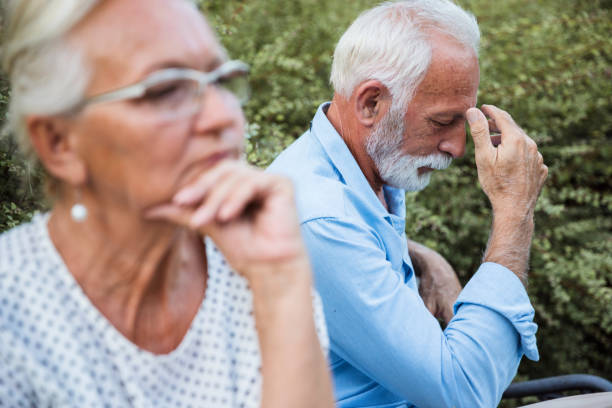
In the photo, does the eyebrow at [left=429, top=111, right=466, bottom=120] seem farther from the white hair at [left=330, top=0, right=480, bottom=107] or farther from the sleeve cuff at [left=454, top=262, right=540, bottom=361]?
the sleeve cuff at [left=454, top=262, right=540, bottom=361]

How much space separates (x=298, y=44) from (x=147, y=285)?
3.00 meters

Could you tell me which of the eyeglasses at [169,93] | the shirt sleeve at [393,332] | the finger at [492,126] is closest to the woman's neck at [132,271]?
the eyeglasses at [169,93]

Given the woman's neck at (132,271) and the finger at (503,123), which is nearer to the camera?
the woman's neck at (132,271)

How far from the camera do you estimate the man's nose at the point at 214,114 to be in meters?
1.37

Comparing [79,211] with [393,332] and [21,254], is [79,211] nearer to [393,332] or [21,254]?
[21,254]

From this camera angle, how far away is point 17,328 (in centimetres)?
138

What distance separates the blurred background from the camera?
12.4 ft

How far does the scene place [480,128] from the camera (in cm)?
251

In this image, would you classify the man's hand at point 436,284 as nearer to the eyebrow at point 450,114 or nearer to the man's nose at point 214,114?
the eyebrow at point 450,114

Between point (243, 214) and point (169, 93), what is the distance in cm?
32

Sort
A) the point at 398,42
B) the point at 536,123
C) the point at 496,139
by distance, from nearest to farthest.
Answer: the point at 398,42
the point at 496,139
the point at 536,123

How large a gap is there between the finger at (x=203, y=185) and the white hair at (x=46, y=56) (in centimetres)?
30


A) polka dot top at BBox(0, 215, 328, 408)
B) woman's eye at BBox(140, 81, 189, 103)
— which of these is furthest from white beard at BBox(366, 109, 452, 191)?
woman's eye at BBox(140, 81, 189, 103)

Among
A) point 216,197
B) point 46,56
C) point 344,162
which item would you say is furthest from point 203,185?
point 344,162
